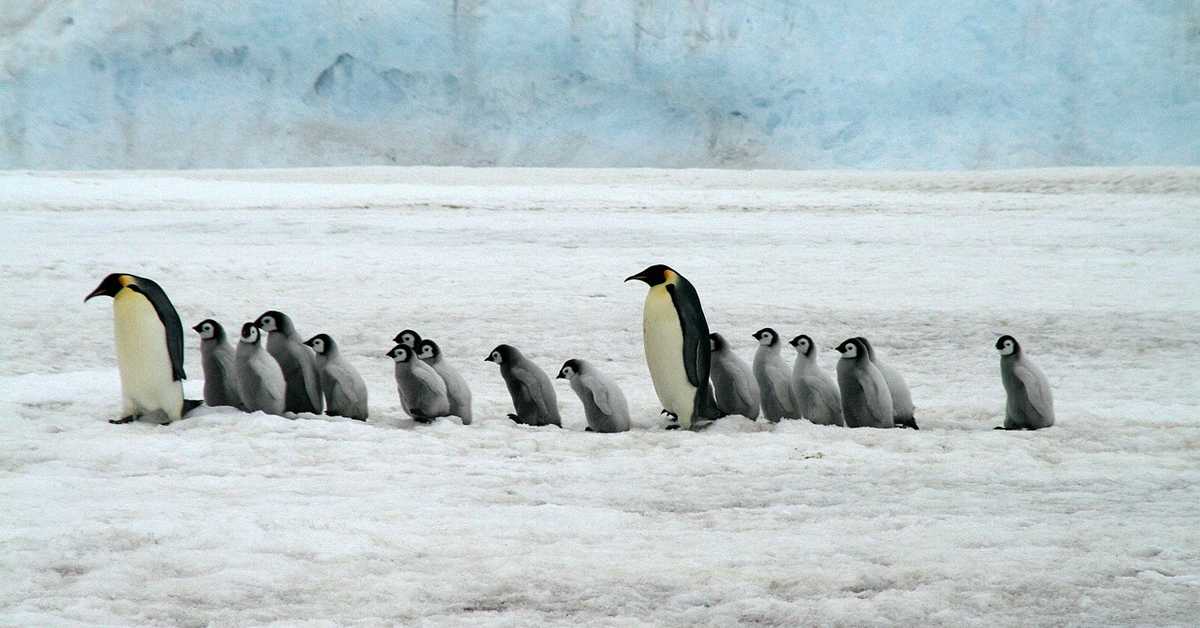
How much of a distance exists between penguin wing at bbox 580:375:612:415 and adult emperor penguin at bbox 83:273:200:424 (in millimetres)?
1537

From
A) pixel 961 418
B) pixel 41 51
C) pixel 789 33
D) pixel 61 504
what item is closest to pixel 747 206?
pixel 961 418

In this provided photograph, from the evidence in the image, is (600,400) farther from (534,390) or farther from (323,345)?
(323,345)

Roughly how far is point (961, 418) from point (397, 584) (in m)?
3.26

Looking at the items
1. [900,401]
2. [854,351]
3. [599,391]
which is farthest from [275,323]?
[900,401]

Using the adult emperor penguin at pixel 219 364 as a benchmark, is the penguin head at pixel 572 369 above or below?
below

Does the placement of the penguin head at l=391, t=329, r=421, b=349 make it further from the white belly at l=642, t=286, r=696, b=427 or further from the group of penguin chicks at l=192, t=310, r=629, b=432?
the white belly at l=642, t=286, r=696, b=427

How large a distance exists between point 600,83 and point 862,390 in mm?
15736

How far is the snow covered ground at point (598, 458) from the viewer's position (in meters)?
2.79

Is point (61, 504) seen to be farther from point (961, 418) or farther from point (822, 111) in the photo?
point (822, 111)

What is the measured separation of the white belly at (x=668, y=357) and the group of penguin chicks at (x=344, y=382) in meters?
0.38

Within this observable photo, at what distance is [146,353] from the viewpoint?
4.78 metres

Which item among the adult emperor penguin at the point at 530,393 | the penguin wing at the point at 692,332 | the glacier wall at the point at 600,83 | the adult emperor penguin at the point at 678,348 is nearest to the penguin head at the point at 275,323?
the adult emperor penguin at the point at 530,393

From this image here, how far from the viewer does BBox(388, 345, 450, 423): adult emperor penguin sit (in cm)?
485

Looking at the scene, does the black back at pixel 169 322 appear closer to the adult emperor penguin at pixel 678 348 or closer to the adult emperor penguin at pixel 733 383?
the adult emperor penguin at pixel 678 348
